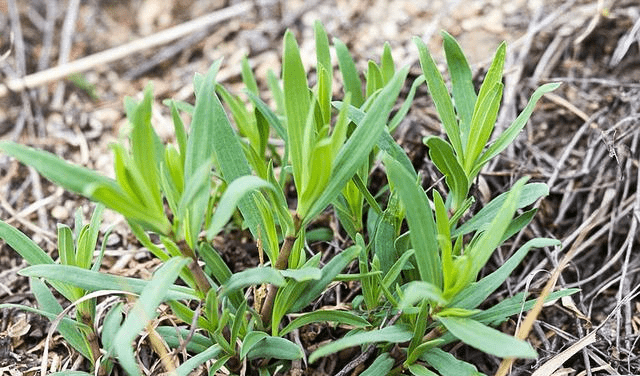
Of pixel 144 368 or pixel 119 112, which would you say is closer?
pixel 144 368

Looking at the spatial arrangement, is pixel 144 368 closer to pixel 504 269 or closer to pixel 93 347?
pixel 93 347

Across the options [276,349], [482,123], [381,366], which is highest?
[482,123]

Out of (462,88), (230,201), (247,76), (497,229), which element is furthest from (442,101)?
(247,76)

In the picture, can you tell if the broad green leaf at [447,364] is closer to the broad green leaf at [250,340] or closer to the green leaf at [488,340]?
the green leaf at [488,340]

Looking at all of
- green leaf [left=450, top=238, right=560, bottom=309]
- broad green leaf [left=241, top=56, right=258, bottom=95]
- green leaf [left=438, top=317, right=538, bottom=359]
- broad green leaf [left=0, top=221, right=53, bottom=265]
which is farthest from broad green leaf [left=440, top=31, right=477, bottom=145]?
broad green leaf [left=0, top=221, right=53, bottom=265]

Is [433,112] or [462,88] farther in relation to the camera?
[433,112]

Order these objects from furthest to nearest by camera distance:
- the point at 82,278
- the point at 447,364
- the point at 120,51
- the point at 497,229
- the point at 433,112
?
the point at 120,51 < the point at 433,112 < the point at 447,364 < the point at 82,278 < the point at 497,229

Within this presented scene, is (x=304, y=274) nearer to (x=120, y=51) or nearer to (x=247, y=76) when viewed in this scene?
(x=247, y=76)

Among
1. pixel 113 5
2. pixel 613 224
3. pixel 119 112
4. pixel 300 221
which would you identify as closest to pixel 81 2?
pixel 113 5
